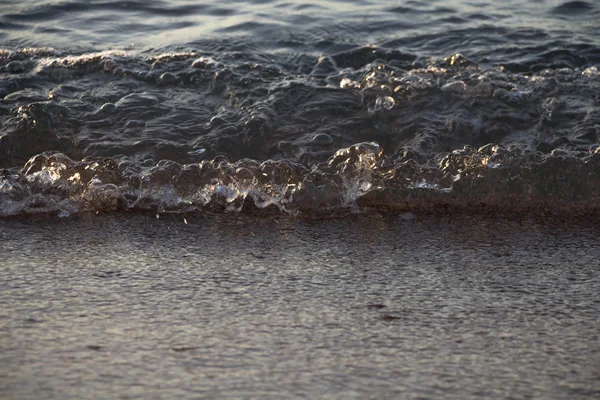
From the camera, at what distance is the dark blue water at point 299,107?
9.23ft

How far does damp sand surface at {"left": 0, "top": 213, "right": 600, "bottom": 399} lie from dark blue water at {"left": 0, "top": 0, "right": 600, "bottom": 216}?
190mm

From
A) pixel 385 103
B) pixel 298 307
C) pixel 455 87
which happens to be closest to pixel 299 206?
pixel 298 307

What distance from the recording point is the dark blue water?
2.81 meters

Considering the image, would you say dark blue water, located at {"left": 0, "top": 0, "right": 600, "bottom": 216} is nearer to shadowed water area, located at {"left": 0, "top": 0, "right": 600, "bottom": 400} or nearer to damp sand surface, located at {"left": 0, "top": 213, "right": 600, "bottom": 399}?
shadowed water area, located at {"left": 0, "top": 0, "right": 600, "bottom": 400}

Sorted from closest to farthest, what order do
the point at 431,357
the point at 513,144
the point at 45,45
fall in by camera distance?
the point at 431,357
the point at 513,144
the point at 45,45

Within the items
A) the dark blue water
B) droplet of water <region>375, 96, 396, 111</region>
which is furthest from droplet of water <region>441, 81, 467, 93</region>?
droplet of water <region>375, 96, 396, 111</region>

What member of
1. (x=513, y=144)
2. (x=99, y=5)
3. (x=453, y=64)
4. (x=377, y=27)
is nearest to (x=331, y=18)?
(x=377, y=27)

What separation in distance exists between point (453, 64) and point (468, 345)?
2.65 metres

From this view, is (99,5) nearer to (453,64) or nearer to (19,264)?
(453,64)

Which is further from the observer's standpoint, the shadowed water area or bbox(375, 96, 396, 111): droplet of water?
bbox(375, 96, 396, 111): droplet of water

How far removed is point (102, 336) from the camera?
1.72 meters

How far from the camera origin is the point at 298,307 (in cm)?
193

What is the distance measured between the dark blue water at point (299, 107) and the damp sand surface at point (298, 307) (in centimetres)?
19

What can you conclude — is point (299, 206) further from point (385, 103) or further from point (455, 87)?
point (455, 87)
